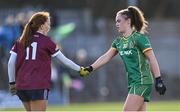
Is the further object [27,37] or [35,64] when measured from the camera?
[27,37]

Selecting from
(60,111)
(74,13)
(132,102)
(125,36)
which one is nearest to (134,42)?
(125,36)

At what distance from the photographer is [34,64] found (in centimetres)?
1025

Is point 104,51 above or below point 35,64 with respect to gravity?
above

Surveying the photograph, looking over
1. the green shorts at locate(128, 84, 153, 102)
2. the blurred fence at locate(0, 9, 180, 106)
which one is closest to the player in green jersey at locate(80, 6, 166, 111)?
the green shorts at locate(128, 84, 153, 102)

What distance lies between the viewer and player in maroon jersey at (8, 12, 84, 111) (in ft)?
33.6

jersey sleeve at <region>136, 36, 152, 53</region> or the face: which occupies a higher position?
the face

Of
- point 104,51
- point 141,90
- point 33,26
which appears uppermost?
point 104,51

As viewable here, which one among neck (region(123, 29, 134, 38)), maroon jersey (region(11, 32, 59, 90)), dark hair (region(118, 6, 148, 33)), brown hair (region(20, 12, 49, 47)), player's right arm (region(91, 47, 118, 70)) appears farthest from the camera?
player's right arm (region(91, 47, 118, 70))

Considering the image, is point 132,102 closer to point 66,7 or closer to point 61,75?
point 61,75

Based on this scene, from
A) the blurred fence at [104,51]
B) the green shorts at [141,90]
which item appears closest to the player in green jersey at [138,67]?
the green shorts at [141,90]

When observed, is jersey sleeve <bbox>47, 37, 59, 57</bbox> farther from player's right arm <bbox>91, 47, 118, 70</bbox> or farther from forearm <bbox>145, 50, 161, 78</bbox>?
forearm <bbox>145, 50, 161, 78</bbox>

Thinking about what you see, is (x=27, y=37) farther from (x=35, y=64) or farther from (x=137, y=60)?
(x=137, y=60)

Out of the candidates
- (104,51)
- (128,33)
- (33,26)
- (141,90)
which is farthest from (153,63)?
(104,51)

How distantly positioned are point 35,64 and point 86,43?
19.3 meters
